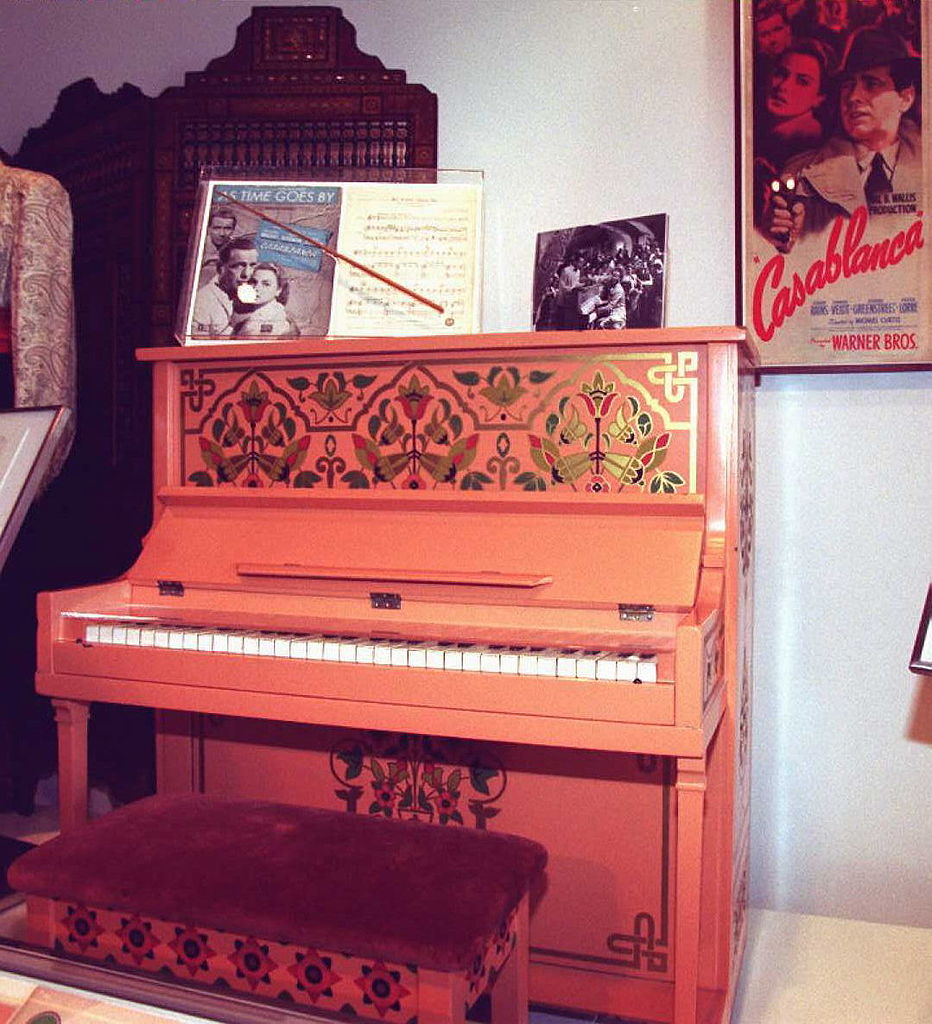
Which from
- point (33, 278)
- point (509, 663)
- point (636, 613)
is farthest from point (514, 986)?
point (33, 278)

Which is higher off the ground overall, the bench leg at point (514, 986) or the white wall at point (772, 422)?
the white wall at point (772, 422)

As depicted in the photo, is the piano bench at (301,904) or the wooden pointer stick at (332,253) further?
the wooden pointer stick at (332,253)

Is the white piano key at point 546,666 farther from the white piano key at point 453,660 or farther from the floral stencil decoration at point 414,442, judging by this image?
the floral stencil decoration at point 414,442

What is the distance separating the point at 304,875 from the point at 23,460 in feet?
3.18

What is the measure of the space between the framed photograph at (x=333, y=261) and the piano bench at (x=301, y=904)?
3.77 feet

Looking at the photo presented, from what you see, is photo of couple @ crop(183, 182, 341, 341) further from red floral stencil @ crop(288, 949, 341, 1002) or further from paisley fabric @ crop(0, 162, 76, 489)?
red floral stencil @ crop(288, 949, 341, 1002)

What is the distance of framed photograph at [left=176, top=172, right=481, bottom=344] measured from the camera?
2498 millimetres

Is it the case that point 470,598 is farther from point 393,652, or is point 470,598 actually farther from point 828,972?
point 828,972

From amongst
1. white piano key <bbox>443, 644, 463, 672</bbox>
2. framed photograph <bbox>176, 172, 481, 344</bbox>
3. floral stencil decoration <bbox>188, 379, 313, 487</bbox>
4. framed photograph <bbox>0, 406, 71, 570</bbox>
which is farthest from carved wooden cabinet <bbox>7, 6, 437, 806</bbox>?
white piano key <bbox>443, 644, 463, 672</bbox>

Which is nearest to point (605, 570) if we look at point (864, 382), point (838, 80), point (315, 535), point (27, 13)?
point (315, 535)

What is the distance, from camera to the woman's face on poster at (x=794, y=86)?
2658mm

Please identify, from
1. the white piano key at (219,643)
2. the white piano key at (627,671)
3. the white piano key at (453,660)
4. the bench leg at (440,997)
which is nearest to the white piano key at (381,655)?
the white piano key at (453,660)

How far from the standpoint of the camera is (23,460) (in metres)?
2.02

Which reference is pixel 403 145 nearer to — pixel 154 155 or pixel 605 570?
pixel 154 155
